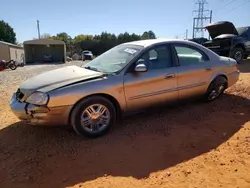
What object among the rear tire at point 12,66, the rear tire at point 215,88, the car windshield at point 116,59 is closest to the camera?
the car windshield at point 116,59

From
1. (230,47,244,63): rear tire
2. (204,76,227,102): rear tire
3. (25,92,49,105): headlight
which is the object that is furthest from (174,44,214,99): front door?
(230,47,244,63): rear tire

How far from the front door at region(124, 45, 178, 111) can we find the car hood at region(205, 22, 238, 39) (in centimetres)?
876

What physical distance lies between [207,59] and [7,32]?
68404 mm

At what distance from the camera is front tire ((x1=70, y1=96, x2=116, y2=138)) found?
149 inches

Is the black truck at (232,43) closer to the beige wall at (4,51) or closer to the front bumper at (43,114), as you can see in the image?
the front bumper at (43,114)

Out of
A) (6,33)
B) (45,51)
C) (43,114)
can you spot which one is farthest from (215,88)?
(6,33)

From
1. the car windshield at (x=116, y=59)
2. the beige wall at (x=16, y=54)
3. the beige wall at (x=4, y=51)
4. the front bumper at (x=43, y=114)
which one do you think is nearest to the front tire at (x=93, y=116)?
the front bumper at (x=43, y=114)

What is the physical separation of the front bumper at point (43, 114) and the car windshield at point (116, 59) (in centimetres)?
112

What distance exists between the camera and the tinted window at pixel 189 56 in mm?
4867

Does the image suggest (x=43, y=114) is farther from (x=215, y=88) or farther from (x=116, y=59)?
(x=215, y=88)

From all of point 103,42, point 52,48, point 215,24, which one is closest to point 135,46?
point 215,24

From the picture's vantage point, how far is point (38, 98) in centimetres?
368

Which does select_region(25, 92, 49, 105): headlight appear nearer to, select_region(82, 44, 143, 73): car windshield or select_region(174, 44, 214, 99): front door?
select_region(82, 44, 143, 73): car windshield

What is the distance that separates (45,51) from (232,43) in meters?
32.0
